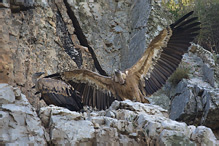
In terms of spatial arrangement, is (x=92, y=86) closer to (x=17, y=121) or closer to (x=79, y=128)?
(x=79, y=128)

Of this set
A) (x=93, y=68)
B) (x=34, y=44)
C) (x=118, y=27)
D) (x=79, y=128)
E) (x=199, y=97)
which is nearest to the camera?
(x=79, y=128)

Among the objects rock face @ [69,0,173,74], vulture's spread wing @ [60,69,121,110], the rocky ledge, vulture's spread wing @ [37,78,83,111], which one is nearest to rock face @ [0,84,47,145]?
the rocky ledge

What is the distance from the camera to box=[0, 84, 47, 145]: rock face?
5.02m

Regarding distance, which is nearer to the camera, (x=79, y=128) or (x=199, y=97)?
(x=79, y=128)

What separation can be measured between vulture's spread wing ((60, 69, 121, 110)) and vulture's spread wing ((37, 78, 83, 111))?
3.01ft

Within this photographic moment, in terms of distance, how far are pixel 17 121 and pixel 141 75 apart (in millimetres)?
4508

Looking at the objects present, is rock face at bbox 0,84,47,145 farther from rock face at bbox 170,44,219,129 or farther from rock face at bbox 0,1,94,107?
rock face at bbox 170,44,219,129

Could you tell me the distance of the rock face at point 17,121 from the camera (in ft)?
16.5

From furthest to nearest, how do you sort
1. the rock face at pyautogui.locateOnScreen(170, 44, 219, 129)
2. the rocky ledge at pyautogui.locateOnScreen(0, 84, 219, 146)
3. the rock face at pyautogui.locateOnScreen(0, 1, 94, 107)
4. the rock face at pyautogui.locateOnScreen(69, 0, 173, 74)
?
1. the rock face at pyautogui.locateOnScreen(69, 0, 173, 74)
2. the rock face at pyautogui.locateOnScreen(170, 44, 219, 129)
3. the rock face at pyautogui.locateOnScreen(0, 1, 94, 107)
4. the rocky ledge at pyautogui.locateOnScreen(0, 84, 219, 146)

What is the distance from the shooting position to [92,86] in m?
9.12

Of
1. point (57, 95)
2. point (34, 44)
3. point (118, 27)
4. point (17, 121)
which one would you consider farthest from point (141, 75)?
point (17, 121)

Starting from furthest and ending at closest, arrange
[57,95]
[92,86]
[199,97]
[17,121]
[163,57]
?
[199,97] → [163,57] → [92,86] → [57,95] → [17,121]

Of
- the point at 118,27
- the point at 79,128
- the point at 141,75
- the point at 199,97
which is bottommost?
the point at 199,97

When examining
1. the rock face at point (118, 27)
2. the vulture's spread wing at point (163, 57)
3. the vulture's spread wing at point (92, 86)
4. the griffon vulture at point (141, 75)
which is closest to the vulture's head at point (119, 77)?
the griffon vulture at point (141, 75)
